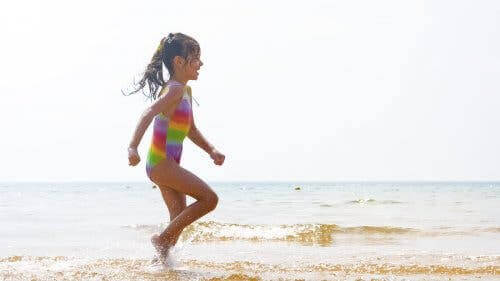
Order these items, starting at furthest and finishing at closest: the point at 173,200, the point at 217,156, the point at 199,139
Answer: the point at 199,139 → the point at 217,156 → the point at 173,200

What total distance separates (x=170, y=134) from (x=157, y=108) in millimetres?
271

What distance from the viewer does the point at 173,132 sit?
16.6ft

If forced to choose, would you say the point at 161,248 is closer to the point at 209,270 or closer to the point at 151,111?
the point at 209,270

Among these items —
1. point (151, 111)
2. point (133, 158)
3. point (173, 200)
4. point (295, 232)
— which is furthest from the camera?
point (295, 232)

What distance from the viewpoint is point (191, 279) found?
4.35 meters

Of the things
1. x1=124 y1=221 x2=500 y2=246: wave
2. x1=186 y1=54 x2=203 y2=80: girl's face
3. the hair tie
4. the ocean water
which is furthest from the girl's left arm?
x1=124 y1=221 x2=500 y2=246: wave

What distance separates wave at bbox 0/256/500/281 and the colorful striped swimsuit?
837 millimetres

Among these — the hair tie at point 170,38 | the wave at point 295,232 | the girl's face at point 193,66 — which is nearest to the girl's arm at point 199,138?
the girl's face at point 193,66

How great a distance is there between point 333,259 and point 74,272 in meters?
2.73

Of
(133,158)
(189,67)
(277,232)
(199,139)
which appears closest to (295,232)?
(277,232)

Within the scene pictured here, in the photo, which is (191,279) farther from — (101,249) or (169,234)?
(101,249)

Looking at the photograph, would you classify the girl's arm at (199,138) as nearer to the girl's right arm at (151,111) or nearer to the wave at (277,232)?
the girl's right arm at (151,111)

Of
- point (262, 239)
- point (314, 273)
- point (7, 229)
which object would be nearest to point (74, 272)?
point (314, 273)

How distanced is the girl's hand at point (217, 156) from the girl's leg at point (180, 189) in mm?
328
